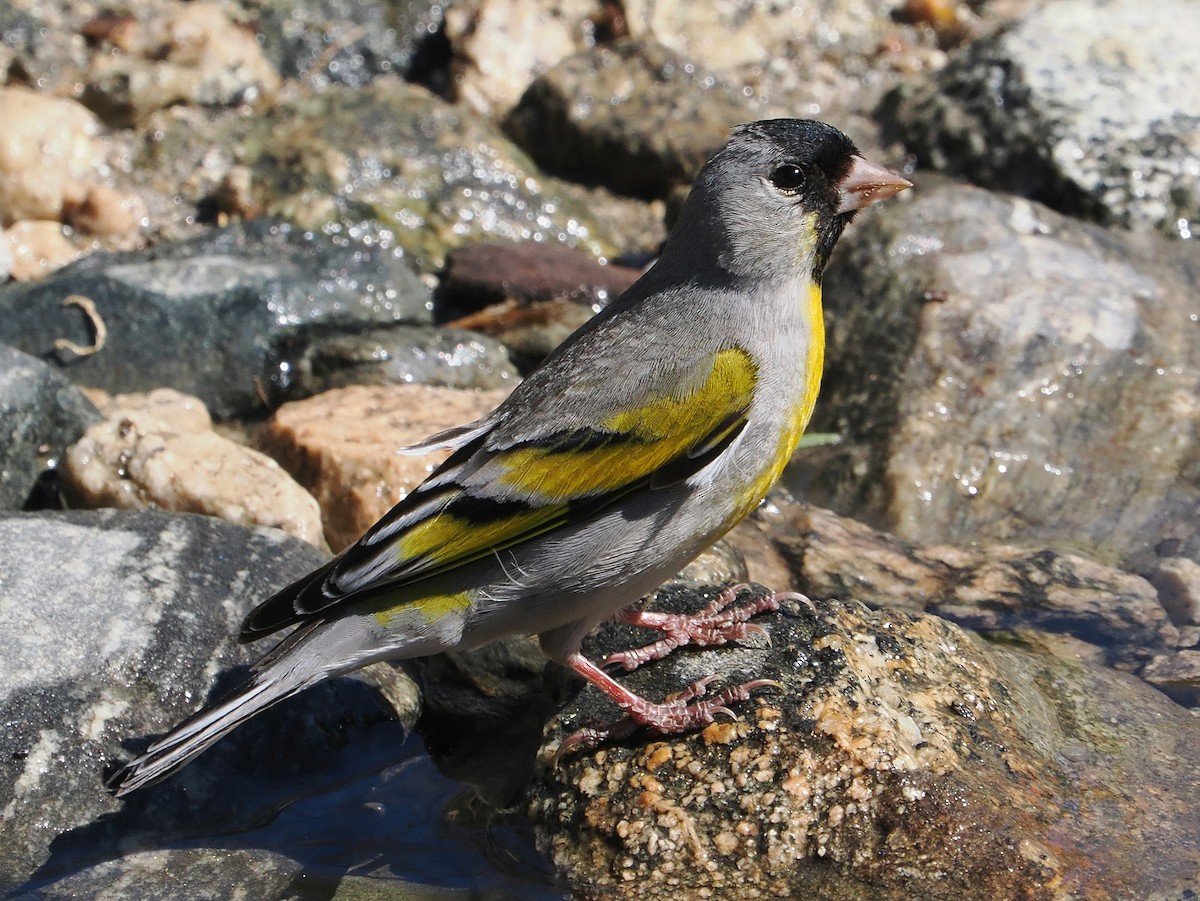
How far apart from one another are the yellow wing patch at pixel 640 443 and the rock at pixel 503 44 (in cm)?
621

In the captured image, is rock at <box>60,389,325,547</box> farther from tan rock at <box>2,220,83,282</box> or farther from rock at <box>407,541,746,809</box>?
tan rock at <box>2,220,83,282</box>

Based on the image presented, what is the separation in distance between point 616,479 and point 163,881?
5.90ft

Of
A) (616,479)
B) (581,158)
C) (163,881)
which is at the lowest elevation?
(163,881)

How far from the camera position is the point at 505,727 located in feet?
16.6

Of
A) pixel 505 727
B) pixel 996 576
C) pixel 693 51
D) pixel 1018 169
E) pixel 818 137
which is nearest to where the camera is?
pixel 818 137

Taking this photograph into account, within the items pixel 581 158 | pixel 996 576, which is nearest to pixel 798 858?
pixel 996 576

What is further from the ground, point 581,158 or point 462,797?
point 581,158

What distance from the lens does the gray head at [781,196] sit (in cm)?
444

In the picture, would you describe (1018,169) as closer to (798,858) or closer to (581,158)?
(581,158)

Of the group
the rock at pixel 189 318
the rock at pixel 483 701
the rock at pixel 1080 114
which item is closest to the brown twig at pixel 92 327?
the rock at pixel 189 318

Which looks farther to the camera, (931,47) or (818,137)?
(931,47)

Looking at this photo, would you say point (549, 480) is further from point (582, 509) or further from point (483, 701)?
point (483, 701)

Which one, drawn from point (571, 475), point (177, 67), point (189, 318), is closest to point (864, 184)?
point (571, 475)

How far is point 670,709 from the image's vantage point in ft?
13.3
